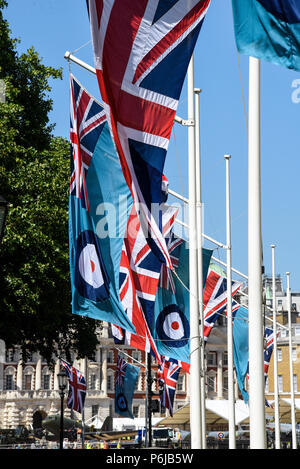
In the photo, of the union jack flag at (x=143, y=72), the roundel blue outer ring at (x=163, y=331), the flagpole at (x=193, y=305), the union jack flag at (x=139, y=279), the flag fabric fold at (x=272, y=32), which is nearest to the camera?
the flag fabric fold at (x=272, y=32)

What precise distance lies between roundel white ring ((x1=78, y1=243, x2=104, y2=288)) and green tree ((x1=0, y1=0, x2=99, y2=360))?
31.6 feet

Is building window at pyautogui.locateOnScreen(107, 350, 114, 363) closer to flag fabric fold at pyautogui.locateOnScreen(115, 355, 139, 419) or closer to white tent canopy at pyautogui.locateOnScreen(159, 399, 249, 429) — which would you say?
white tent canopy at pyautogui.locateOnScreen(159, 399, 249, 429)

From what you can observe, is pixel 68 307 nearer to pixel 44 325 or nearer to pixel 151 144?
pixel 44 325

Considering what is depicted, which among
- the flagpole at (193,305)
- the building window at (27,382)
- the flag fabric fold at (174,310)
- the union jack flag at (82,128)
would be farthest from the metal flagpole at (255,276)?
A: the building window at (27,382)

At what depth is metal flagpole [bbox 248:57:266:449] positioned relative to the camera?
9.62 m

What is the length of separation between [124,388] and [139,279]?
79.8 feet

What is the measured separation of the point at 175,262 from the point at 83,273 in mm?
4963

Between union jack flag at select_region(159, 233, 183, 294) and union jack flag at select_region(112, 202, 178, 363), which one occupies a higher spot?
union jack flag at select_region(159, 233, 183, 294)

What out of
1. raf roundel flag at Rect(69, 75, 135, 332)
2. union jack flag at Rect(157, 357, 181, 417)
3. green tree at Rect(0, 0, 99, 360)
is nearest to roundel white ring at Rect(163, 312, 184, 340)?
union jack flag at Rect(157, 357, 181, 417)

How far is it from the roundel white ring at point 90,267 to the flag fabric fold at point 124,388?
21688mm

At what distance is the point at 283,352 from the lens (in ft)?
352

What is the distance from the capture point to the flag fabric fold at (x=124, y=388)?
37.7 meters

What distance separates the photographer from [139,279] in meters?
15.7

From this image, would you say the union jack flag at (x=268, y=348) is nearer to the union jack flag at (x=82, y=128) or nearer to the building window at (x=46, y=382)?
the union jack flag at (x=82, y=128)
